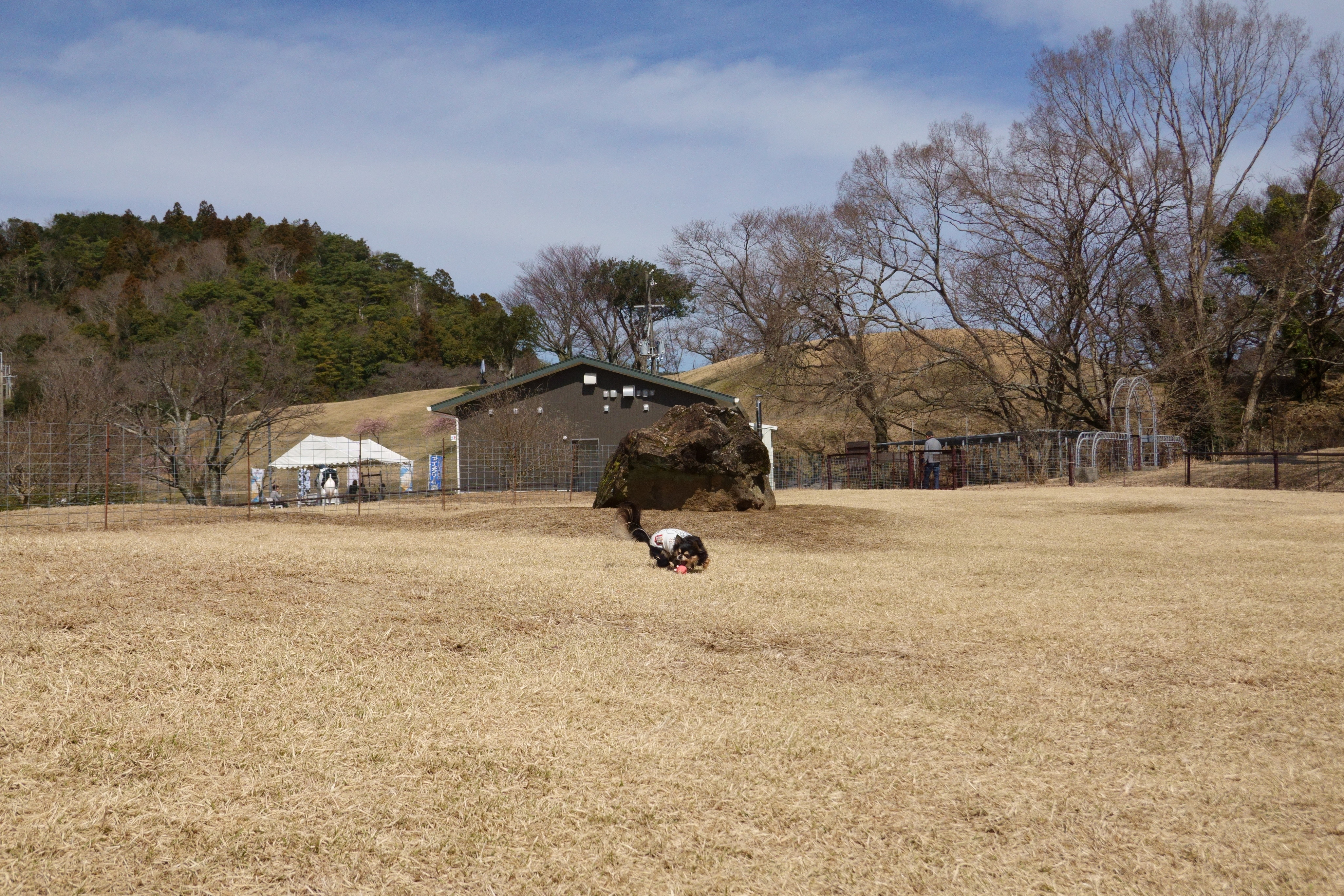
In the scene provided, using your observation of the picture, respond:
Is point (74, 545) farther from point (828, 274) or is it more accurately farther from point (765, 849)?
point (828, 274)

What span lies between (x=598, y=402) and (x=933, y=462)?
446 inches

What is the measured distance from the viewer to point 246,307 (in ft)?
177

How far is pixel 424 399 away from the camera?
170 ft

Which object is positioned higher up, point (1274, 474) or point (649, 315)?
point (649, 315)

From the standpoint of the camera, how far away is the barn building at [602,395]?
3111cm

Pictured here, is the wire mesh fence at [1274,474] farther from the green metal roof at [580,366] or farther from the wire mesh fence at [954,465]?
the green metal roof at [580,366]

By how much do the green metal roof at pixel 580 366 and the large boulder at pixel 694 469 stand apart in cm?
1426

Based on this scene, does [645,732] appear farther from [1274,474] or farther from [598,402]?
[598,402]

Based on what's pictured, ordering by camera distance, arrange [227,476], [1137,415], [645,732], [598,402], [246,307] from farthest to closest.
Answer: [246,307] < [598,402] < [1137,415] < [227,476] < [645,732]

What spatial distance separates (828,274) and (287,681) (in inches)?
1447

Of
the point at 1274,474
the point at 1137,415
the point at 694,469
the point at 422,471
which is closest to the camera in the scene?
the point at 694,469

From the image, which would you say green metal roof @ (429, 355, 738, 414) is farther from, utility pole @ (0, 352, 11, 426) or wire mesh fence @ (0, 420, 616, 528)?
utility pole @ (0, 352, 11, 426)

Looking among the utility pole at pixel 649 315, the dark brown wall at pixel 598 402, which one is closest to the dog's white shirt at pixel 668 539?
the dark brown wall at pixel 598 402

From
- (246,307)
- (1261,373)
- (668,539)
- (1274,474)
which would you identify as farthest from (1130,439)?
(246,307)
